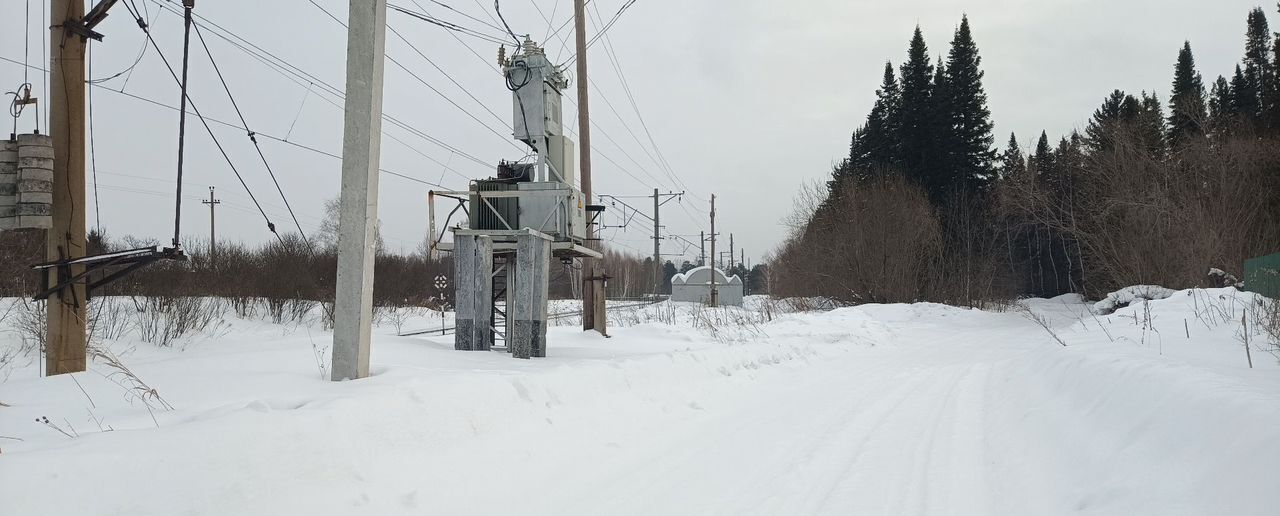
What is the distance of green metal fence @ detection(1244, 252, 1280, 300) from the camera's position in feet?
60.5

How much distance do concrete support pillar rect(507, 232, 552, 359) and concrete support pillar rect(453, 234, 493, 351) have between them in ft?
1.78

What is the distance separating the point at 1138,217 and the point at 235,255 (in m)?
37.4

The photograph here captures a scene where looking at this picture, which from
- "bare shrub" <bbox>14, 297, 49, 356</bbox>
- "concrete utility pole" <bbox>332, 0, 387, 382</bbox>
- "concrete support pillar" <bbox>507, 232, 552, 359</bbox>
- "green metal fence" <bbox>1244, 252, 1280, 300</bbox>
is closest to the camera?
"concrete utility pole" <bbox>332, 0, 387, 382</bbox>

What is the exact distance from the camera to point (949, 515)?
4.43 m

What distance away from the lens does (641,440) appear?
22.0 ft

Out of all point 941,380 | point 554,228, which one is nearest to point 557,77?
point 554,228

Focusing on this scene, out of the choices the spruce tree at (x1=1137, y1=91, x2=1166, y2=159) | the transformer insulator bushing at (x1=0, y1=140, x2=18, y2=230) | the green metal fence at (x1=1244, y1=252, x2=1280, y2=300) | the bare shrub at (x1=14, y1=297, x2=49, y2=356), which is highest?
the spruce tree at (x1=1137, y1=91, x2=1166, y2=159)

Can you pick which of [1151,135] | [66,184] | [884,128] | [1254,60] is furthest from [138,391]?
[1254,60]

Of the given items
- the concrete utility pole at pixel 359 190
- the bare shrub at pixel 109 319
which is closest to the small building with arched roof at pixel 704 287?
the bare shrub at pixel 109 319

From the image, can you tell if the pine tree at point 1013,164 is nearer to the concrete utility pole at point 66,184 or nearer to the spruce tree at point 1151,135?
the spruce tree at point 1151,135

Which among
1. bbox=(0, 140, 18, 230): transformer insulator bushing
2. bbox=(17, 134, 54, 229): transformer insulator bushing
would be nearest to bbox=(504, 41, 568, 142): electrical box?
bbox=(17, 134, 54, 229): transformer insulator bushing

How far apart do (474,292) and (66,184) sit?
6.36 m

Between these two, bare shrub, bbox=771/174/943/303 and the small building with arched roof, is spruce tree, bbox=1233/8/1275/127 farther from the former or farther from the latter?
the small building with arched roof

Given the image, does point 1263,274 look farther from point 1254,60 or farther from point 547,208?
point 1254,60
